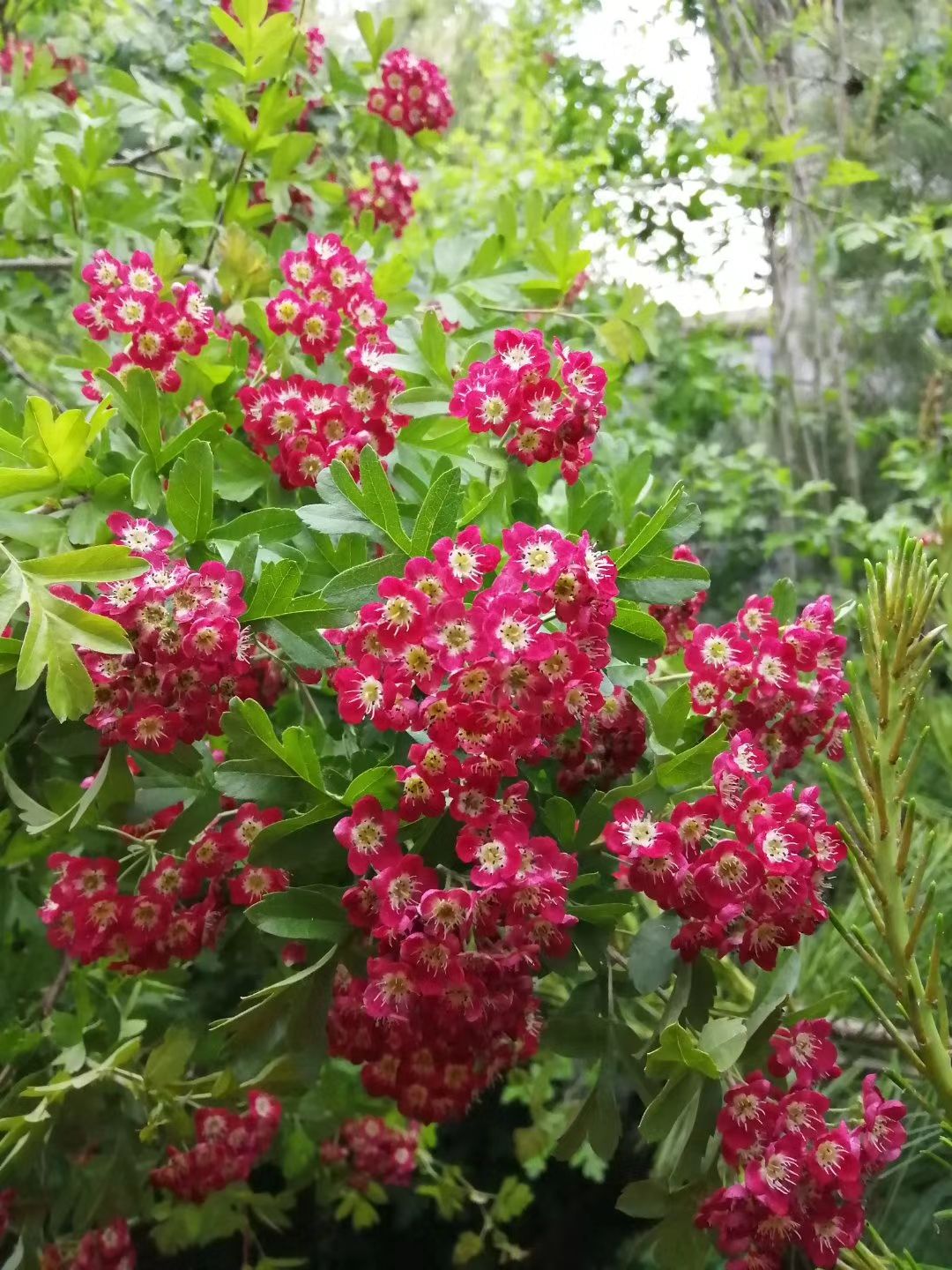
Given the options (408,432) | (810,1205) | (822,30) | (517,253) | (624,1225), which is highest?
(822,30)

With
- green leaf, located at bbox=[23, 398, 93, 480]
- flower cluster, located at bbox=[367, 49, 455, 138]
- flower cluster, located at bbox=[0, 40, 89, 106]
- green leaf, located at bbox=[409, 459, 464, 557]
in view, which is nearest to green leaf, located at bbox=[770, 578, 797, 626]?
green leaf, located at bbox=[409, 459, 464, 557]

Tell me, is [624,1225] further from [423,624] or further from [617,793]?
[423,624]

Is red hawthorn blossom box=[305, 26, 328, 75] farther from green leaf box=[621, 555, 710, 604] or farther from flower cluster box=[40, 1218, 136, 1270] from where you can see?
flower cluster box=[40, 1218, 136, 1270]

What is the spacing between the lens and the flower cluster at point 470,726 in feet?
1.59

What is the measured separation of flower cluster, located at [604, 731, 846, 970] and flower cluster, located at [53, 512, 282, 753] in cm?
24

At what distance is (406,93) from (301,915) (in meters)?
0.98

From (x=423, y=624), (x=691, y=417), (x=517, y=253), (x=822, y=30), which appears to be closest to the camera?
(x=423, y=624)

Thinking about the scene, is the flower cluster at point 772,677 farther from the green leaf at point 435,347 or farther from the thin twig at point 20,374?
the thin twig at point 20,374

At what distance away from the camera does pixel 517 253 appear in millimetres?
944

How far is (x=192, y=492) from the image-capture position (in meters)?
0.58

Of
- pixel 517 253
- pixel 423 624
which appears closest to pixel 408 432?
pixel 423 624

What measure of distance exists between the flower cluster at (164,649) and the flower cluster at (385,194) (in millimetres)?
686

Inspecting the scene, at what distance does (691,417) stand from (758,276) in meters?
0.28

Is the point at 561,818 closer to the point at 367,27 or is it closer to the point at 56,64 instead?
the point at 367,27
